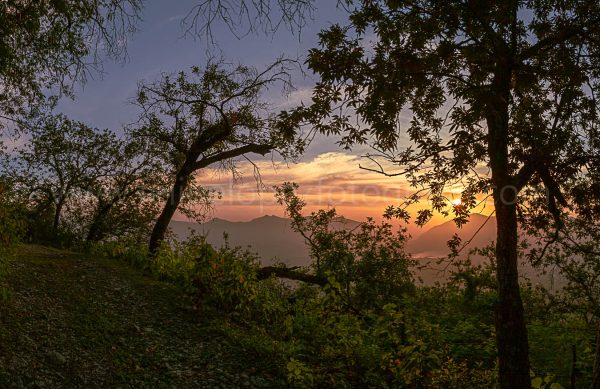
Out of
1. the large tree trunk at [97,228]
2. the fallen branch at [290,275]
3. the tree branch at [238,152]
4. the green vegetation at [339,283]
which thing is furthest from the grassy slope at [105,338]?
the large tree trunk at [97,228]

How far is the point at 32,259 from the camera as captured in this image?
1205cm

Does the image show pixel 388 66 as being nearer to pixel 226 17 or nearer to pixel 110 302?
pixel 226 17

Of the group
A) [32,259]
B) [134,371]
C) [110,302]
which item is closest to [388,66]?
[134,371]

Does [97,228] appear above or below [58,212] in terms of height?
below

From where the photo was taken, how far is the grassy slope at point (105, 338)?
6766 millimetres

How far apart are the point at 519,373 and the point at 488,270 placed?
42.7 ft

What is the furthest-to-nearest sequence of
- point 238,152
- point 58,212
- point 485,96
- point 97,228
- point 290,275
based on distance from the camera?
1. point 97,228
2. point 58,212
3. point 238,152
4. point 290,275
5. point 485,96

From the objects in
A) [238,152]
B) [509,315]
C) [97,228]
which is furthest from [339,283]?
[97,228]

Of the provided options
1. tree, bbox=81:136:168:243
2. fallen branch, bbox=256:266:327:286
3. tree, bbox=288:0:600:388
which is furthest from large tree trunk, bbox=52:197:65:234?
tree, bbox=288:0:600:388

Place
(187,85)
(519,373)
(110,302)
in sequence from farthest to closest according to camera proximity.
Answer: (187,85), (110,302), (519,373)

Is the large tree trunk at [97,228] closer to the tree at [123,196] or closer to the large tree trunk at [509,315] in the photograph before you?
the tree at [123,196]

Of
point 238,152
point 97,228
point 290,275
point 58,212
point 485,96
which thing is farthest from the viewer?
point 97,228

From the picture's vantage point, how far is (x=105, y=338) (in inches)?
320

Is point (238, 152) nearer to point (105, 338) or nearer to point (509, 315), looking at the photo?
point (105, 338)
